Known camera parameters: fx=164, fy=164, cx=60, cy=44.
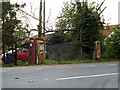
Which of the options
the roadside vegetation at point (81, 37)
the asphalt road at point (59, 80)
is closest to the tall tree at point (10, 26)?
the roadside vegetation at point (81, 37)

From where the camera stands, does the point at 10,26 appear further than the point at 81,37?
No

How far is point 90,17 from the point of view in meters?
18.6

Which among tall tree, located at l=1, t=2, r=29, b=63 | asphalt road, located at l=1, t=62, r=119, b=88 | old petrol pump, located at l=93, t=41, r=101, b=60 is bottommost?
asphalt road, located at l=1, t=62, r=119, b=88

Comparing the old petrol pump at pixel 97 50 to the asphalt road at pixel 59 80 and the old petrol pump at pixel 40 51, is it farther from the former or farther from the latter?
the asphalt road at pixel 59 80

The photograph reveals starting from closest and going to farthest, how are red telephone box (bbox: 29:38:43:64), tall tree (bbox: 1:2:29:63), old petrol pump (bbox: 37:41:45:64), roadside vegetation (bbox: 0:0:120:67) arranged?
tall tree (bbox: 1:2:29:63) < red telephone box (bbox: 29:38:43:64) < old petrol pump (bbox: 37:41:45:64) < roadside vegetation (bbox: 0:0:120:67)

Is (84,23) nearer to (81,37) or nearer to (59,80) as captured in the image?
(81,37)

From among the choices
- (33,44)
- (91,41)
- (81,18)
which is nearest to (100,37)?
(91,41)

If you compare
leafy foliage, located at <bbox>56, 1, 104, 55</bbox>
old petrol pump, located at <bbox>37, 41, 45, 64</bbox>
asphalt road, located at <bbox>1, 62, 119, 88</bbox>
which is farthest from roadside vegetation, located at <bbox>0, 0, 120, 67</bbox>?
asphalt road, located at <bbox>1, 62, 119, 88</bbox>

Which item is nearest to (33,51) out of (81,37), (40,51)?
(40,51)

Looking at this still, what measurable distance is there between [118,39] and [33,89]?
54.4ft

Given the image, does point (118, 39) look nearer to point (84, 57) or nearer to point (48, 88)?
point (84, 57)

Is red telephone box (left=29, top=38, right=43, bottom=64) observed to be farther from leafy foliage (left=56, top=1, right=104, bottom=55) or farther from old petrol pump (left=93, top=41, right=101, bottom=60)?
old petrol pump (left=93, top=41, right=101, bottom=60)

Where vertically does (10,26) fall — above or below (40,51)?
above

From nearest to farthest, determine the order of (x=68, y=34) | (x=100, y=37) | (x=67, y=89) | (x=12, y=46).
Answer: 1. (x=67, y=89)
2. (x=12, y=46)
3. (x=100, y=37)
4. (x=68, y=34)
